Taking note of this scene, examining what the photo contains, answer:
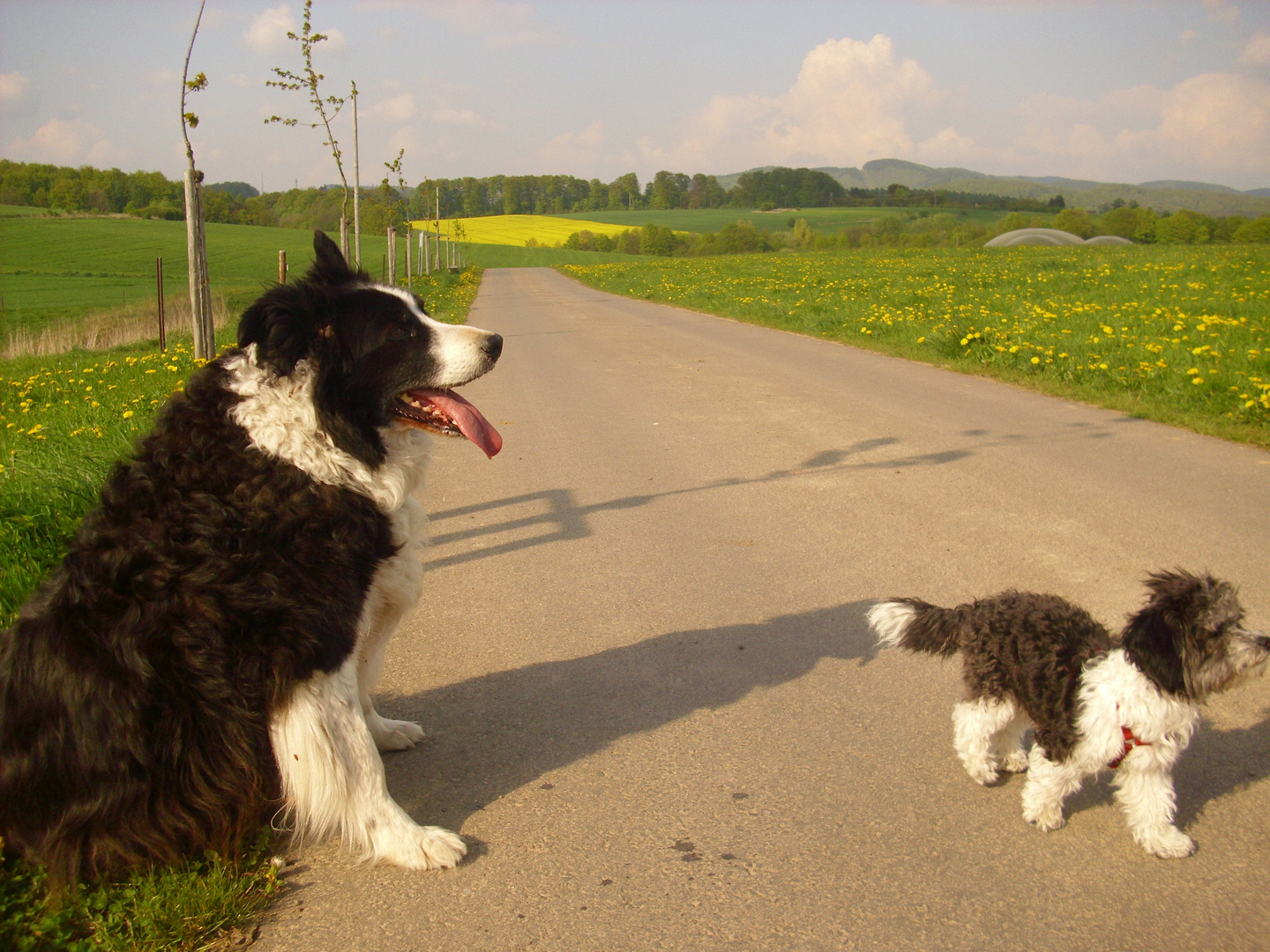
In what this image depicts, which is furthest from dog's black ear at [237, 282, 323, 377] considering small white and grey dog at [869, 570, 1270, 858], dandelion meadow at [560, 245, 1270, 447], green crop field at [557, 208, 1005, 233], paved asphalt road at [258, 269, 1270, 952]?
green crop field at [557, 208, 1005, 233]

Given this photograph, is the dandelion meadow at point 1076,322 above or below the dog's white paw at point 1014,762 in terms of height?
above

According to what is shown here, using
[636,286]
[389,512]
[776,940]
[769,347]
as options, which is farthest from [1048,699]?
[636,286]

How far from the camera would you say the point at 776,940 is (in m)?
2.32

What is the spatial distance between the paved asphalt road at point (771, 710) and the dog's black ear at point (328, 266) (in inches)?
70.6

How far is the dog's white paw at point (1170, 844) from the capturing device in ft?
8.73

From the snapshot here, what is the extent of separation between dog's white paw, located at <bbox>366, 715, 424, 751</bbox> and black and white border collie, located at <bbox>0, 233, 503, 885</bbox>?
0.53 m

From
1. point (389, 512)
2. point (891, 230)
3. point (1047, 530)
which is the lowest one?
point (1047, 530)

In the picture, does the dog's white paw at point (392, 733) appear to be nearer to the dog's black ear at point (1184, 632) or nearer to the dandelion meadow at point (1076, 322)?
the dog's black ear at point (1184, 632)

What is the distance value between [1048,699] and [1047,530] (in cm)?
317

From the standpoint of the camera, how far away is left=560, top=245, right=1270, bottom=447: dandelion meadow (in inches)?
379

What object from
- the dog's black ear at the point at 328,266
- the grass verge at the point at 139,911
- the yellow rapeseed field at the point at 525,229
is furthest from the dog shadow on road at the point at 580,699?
the yellow rapeseed field at the point at 525,229

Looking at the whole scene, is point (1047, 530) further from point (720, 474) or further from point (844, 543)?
point (720, 474)

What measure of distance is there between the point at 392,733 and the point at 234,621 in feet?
3.46

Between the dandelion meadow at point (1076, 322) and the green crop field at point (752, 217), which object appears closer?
the dandelion meadow at point (1076, 322)
